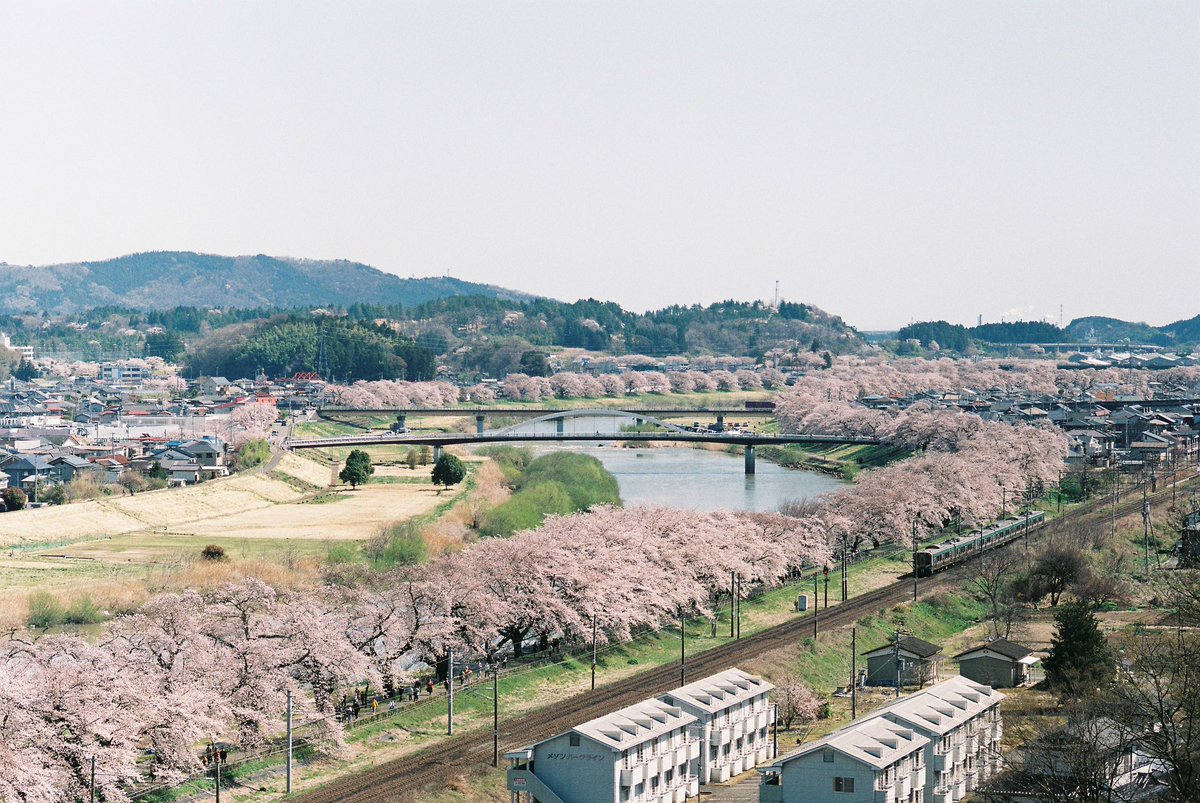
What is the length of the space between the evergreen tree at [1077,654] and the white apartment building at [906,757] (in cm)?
257

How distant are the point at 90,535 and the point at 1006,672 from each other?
99.6ft

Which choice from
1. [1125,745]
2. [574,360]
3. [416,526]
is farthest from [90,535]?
[574,360]

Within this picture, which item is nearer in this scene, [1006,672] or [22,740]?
[22,740]

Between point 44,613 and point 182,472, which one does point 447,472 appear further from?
point 44,613

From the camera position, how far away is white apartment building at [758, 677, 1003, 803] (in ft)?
72.9

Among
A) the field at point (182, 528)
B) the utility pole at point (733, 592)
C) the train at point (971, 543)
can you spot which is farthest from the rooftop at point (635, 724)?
the train at point (971, 543)

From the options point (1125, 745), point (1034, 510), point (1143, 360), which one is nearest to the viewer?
point (1125, 745)

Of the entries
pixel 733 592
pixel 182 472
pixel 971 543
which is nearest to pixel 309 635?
pixel 733 592

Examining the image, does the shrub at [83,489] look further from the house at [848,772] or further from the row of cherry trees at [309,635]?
the house at [848,772]

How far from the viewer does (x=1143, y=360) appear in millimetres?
171250

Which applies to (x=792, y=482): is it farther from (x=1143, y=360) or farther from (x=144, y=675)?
(x=1143, y=360)

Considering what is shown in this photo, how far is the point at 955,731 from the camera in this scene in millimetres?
24359

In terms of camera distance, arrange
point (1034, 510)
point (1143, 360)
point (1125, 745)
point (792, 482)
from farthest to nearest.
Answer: point (1143, 360), point (792, 482), point (1034, 510), point (1125, 745)

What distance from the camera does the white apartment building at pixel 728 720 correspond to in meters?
24.9
